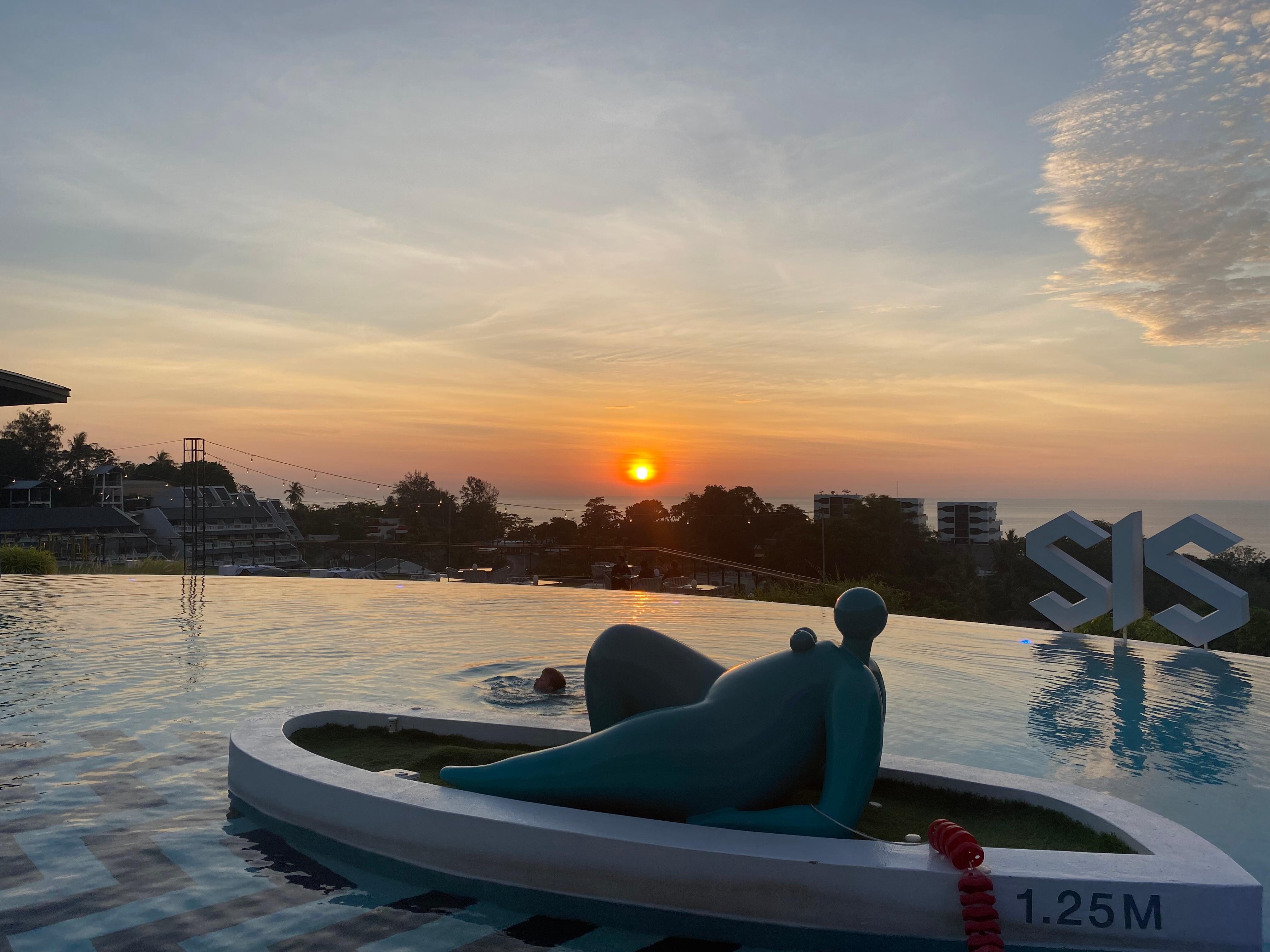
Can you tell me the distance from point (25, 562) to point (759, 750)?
25028 millimetres

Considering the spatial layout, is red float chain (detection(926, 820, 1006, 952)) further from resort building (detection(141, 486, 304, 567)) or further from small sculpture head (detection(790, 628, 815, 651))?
resort building (detection(141, 486, 304, 567))

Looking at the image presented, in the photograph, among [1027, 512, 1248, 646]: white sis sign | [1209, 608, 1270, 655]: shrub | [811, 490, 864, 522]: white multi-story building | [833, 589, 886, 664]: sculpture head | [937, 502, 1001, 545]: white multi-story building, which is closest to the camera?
[833, 589, 886, 664]: sculpture head

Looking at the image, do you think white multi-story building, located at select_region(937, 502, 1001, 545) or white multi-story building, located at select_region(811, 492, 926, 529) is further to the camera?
white multi-story building, located at select_region(937, 502, 1001, 545)

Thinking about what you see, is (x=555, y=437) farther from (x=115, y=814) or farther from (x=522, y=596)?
(x=115, y=814)

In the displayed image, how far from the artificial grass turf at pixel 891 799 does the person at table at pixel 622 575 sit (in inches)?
558

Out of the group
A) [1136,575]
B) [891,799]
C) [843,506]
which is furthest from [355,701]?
[843,506]

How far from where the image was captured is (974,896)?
3.17 metres

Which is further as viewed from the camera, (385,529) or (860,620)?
(385,529)

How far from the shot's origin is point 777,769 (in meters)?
3.77

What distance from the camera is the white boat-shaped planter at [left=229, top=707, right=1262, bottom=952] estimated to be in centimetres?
316

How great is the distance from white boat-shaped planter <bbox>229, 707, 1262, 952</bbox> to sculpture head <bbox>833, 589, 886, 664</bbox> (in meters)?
0.82

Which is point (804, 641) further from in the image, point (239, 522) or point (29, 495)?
point (239, 522)

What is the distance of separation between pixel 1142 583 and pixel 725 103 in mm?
8732

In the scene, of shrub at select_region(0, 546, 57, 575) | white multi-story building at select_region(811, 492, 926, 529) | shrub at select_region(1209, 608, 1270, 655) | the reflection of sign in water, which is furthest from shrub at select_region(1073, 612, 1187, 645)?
shrub at select_region(0, 546, 57, 575)
